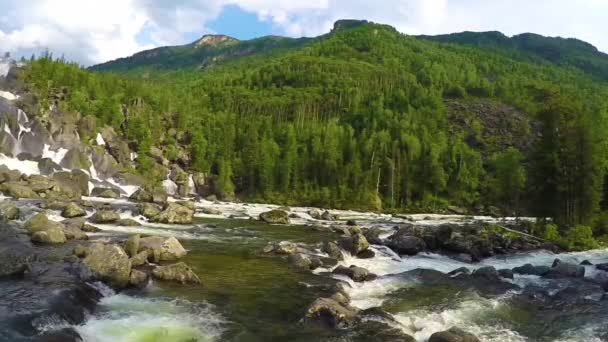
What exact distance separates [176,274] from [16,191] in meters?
47.9

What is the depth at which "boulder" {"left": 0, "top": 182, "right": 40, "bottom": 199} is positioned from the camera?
65.6m

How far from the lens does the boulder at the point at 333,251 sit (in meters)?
39.6

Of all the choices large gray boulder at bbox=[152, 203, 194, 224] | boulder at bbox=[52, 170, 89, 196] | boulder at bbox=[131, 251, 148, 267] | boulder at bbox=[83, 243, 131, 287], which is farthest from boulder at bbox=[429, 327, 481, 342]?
boulder at bbox=[52, 170, 89, 196]

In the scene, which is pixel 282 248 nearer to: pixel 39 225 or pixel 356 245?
pixel 356 245

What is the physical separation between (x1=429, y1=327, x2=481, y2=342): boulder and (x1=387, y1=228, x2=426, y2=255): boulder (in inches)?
930

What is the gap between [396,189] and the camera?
117 meters

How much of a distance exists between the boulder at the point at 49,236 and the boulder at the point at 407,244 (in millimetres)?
27230

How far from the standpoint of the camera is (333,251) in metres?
40.2

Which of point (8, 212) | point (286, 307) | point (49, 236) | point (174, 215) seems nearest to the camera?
point (286, 307)

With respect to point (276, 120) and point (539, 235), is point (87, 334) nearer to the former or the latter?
point (539, 235)

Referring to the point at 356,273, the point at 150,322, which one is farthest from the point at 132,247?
the point at 356,273

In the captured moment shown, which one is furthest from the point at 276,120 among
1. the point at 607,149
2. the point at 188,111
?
the point at 607,149

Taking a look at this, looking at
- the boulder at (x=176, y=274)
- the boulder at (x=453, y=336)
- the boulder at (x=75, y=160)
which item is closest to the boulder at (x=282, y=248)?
the boulder at (x=176, y=274)

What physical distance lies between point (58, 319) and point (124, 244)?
13418 millimetres
